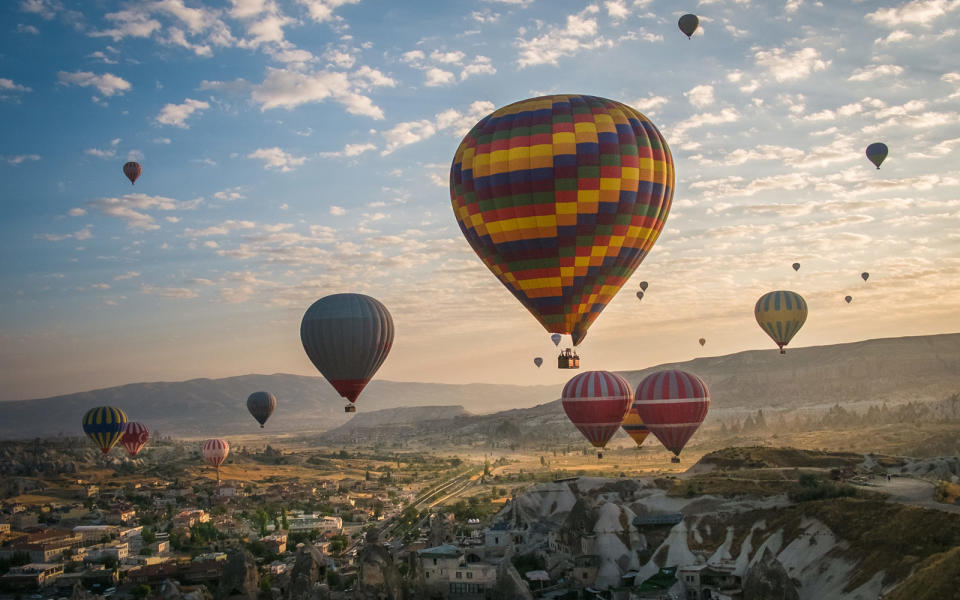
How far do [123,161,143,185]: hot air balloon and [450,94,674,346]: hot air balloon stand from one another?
4298 cm

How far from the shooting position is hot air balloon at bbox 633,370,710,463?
235 feet

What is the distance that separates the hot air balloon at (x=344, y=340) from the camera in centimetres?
6838

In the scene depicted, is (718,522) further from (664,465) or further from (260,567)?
(664,465)

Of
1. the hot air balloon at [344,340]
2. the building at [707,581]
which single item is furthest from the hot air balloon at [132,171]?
the building at [707,581]

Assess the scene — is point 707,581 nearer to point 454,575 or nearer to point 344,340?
point 454,575

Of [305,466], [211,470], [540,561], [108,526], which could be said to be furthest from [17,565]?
[305,466]

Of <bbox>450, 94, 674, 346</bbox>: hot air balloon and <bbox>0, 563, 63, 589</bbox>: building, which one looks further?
<bbox>0, 563, 63, 589</bbox>: building

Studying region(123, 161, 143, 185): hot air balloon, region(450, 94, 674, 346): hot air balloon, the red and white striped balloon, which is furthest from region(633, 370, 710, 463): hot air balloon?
the red and white striped balloon

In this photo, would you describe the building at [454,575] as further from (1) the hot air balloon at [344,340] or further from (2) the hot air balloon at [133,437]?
(2) the hot air balloon at [133,437]

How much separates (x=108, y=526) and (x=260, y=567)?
104ft

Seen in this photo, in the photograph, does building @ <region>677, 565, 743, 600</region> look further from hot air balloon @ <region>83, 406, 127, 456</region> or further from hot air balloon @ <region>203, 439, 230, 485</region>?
hot air balloon @ <region>203, 439, 230, 485</region>

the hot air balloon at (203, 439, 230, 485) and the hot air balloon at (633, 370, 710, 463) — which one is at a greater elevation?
the hot air balloon at (633, 370, 710, 463)

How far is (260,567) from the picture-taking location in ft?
240

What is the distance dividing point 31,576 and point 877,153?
77.0 metres
